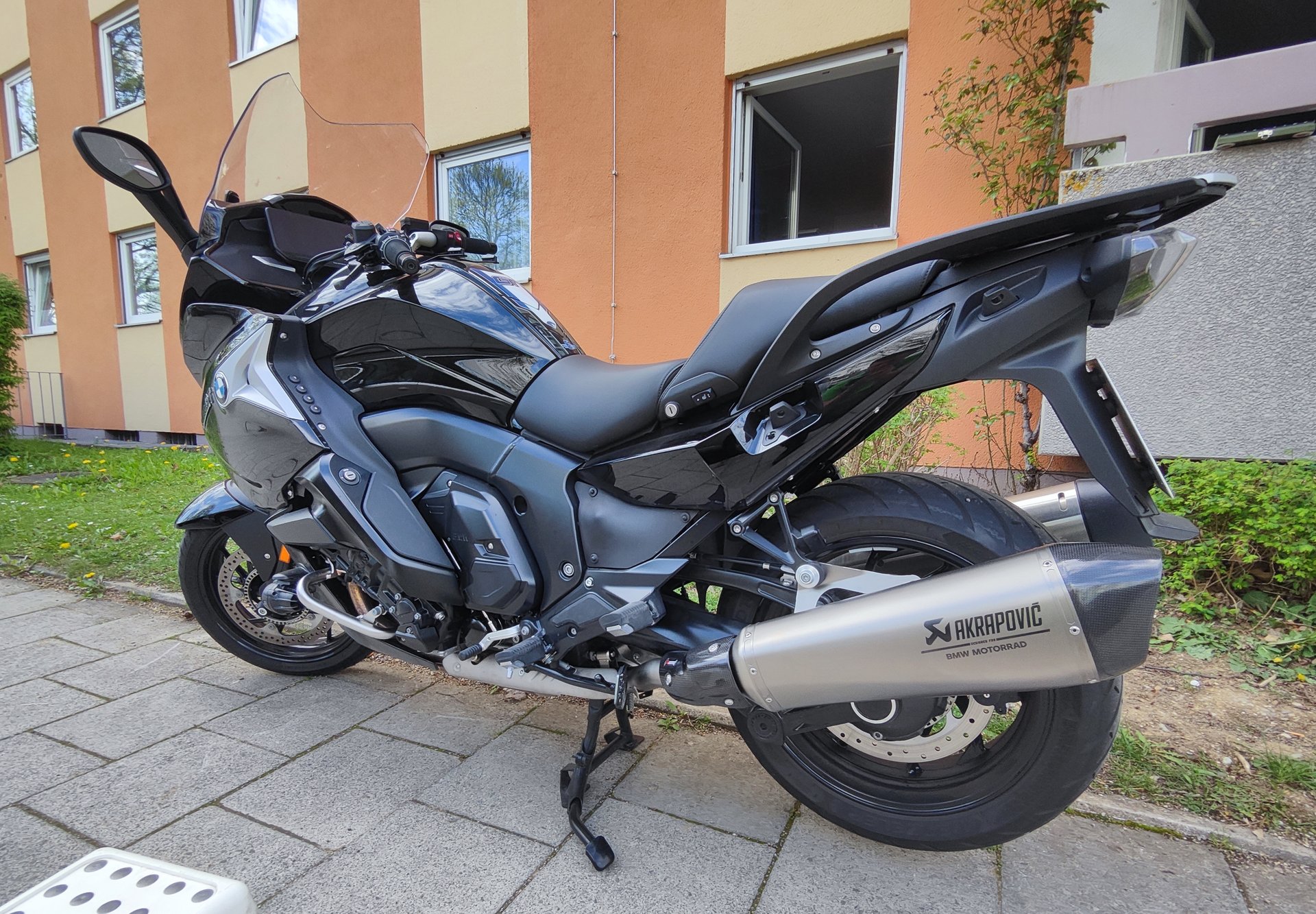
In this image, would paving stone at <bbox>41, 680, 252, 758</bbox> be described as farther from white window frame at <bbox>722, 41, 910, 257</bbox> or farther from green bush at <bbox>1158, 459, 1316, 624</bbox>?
white window frame at <bbox>722, 41, 910, 257</bbox>

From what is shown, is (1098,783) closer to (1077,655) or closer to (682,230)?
(1077,655)

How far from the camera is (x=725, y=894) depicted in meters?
1.42

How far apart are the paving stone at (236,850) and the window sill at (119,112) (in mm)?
10816

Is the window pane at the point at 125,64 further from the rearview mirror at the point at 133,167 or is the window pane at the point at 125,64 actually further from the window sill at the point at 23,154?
the rearview mirror at the point at 133,167

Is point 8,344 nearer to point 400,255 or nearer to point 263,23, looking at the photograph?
point 263,23

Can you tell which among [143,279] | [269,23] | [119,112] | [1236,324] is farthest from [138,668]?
[119,112]

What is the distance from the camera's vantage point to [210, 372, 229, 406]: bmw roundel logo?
1.88 m

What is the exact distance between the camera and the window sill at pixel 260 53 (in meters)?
7.31

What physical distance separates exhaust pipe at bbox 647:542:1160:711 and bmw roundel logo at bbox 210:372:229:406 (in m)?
1.59

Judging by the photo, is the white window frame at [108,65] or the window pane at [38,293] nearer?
the white window frame at [108,65]

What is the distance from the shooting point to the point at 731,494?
54.8 inches

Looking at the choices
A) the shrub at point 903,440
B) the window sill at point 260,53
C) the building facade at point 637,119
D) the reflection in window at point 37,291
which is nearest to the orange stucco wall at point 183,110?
the building facade at point 637,119

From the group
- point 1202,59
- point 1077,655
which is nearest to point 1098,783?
point 1077,655

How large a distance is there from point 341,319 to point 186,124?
30.4 feet
